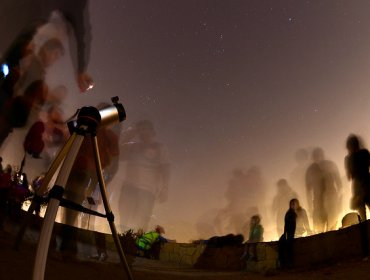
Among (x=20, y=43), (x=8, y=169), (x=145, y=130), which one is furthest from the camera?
(x=145, y=130)

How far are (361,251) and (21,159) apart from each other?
7.03m

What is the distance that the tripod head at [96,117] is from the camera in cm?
220

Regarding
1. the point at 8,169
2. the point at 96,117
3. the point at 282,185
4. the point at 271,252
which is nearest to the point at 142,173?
the point at 282,185

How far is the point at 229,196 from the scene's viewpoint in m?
11.1

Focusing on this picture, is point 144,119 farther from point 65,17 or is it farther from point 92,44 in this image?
point 65,17

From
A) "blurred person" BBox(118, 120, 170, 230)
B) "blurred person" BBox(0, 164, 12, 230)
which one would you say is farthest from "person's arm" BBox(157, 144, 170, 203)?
"blurred person" BBox(0, 164, 12, 230)

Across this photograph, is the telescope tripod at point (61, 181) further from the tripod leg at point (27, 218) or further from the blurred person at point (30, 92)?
the blurred person at point (30, 92)

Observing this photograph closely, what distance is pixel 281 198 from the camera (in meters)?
9.35

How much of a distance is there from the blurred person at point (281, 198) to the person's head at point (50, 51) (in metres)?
7.63

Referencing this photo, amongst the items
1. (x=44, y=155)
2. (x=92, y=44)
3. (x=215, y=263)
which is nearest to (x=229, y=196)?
(x=215, y=263)

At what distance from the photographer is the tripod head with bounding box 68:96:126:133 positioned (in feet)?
7.23

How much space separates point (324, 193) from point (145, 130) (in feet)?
21.1

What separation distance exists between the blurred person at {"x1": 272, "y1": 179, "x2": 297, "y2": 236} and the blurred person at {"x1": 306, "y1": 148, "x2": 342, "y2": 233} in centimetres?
96

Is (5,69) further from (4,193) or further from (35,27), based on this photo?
(4,193)
